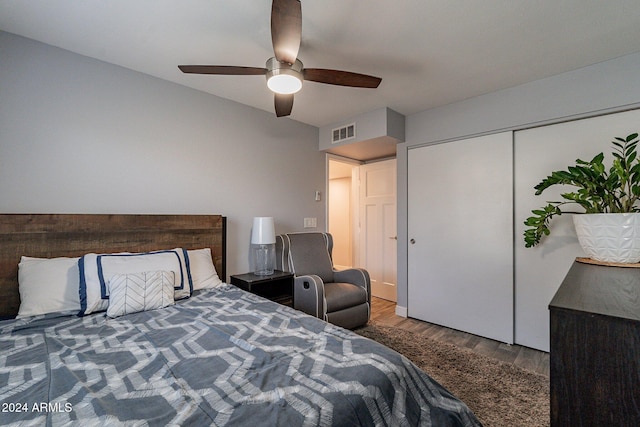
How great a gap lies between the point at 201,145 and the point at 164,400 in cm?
231

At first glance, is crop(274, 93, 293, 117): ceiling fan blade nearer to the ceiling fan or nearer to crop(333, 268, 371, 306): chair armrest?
the ceiling fan

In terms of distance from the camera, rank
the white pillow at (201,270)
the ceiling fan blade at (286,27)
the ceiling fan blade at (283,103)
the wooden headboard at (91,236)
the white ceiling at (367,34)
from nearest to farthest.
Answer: the ceiling fan blade at (286,27) → the white ceiling at (367,34) → the wooden headboard at (91,236) → the ceiling fan blade at (283,103) → the white pillow at (201,270)

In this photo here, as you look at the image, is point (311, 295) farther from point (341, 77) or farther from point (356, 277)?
point (341, 77)

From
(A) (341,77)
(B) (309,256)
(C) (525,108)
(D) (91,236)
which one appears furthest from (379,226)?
(D) (91,236)

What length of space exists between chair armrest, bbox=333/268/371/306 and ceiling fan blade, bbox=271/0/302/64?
2179 mm

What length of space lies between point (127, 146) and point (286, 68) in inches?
60.2

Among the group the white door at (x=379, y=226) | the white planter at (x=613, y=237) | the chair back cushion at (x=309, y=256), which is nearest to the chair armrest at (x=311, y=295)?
the chair back cushion at (x=309, y=256)

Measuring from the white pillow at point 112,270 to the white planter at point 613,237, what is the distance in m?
2.51

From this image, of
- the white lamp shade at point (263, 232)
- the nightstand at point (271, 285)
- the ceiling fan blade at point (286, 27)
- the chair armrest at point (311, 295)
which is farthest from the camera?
the white lamp shade at point (263, 232)

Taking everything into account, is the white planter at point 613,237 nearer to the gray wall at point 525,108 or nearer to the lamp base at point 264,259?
the gray wall at point 525,108

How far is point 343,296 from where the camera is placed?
8.88ft

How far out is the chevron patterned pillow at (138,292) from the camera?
1670 millimetres

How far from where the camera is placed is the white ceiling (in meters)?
1.63

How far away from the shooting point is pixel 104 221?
211 centimetres
